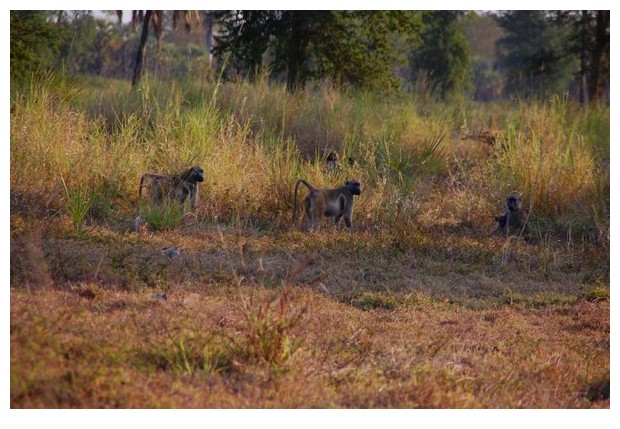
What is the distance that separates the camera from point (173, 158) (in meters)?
10.9

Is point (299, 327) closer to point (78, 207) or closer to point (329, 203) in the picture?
point (78, 207)

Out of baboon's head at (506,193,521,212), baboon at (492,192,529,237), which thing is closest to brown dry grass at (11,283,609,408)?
baboon at (492,192,529,237)

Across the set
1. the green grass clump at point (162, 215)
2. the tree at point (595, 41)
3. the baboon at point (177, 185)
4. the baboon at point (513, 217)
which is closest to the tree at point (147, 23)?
the tree at point (595, 41)

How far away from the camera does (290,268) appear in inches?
322

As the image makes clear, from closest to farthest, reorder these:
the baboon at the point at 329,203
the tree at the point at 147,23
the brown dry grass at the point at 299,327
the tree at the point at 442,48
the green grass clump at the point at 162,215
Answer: the brown dry grass at the point at 299,327, the green grass clump at the point at 162,215, the baboon at the point at 329,203, the tree at the point at 147,23, the tree at the point at 442,48

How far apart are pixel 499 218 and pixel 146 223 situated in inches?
176

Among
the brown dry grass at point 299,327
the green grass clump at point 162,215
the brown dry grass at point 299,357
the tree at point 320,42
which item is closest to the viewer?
the brown dry grass at point 299,357

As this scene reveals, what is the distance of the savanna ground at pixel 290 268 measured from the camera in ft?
16.9

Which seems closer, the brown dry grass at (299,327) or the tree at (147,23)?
the brown dry grass at (299,327)

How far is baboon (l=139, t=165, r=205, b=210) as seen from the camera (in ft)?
31.9

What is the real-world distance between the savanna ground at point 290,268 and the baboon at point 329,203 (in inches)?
12.3

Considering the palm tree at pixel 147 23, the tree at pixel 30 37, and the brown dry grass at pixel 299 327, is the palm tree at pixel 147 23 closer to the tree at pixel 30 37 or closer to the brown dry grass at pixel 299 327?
the tree at pixel 30 37

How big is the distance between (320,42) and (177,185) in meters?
11.0

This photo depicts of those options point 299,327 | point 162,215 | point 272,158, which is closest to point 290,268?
point 162,215
